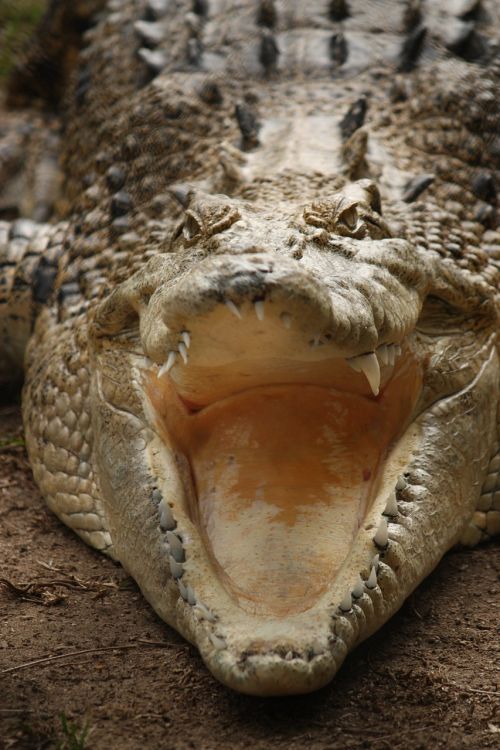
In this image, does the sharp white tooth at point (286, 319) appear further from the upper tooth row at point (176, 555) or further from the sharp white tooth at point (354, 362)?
the upper tooth row at point (176, 555)

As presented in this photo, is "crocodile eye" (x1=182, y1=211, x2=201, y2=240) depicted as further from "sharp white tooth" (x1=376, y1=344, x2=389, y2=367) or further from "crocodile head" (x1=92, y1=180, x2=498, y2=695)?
"sharp white tooth" (x1=376, y1=344, x2=389, y2=367)

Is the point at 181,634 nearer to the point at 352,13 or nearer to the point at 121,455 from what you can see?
the point at 121,455

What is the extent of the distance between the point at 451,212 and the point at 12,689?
2470mm

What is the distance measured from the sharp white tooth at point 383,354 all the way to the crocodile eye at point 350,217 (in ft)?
1.39

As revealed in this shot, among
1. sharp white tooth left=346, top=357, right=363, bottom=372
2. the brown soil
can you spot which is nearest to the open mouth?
sharp white tooth left=346, top=357, right=363, bottom=372

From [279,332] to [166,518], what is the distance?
0.72 m

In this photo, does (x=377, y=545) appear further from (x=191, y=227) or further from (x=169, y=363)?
(x=191, y=227)

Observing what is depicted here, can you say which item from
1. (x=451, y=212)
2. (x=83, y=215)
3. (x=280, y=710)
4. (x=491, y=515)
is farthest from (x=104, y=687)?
(x=83, y=215)

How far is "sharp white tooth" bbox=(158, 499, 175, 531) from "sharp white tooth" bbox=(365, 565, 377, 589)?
0.58 meters

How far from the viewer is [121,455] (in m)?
3.12

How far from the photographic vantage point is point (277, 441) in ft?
9.95

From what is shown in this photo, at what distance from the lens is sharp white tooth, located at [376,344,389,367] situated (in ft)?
A: 9.27

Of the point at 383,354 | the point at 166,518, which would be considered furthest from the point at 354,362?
the point at 166,518

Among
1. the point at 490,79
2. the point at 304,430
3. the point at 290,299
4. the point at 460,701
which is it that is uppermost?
the point at 290,299
